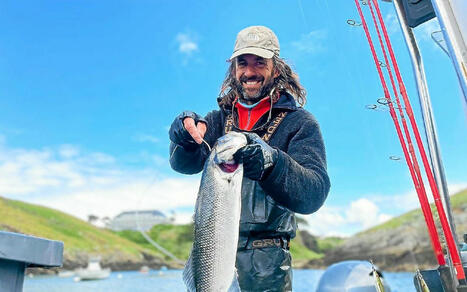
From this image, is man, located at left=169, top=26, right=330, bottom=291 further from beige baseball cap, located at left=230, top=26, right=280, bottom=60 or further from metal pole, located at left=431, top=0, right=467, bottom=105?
metal pole, located at left=431, top=0, right=467, bottom=105

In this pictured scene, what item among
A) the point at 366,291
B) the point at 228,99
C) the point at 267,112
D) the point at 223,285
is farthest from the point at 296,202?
the point at 366,291

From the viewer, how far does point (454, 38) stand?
6.30ft

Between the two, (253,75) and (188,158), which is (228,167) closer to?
(188,158)

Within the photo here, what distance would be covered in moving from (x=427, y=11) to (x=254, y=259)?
229 cm

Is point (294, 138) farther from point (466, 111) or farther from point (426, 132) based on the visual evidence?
point (426, 132)

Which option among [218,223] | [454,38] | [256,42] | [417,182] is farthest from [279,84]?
[417,182]

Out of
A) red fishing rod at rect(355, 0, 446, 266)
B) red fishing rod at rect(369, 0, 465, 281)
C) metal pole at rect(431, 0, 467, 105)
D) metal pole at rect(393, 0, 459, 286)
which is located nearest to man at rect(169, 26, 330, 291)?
metal pole at rect(431, 0, 467, 105)

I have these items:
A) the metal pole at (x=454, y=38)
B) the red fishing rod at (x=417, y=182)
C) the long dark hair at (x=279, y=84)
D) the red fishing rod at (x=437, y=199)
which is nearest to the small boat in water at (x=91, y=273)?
the red fishing rod at (x=417, y=182)

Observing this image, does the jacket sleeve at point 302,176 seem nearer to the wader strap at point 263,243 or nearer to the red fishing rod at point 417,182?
the wader strap at point 263,243

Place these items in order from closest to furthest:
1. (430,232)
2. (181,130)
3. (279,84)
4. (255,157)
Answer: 1. (255,157)
2. (181,130)
3. (279,84)
4. (430,232)

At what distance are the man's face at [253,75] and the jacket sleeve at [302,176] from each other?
467 mm

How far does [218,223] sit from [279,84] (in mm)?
1629

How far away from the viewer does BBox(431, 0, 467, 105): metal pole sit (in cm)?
190

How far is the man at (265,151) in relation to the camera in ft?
7.11
